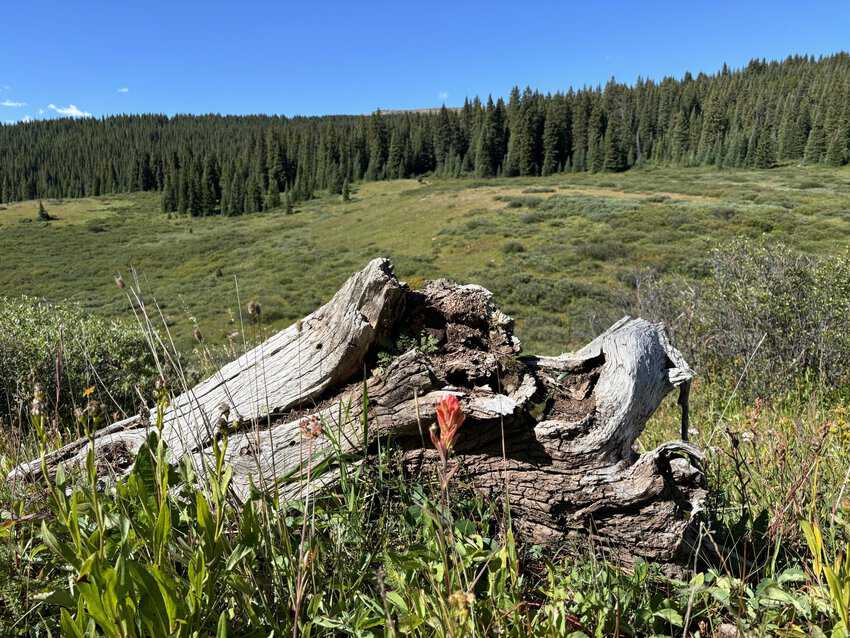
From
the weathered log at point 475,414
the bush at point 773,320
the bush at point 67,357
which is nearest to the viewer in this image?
the weathered log at point 475,414

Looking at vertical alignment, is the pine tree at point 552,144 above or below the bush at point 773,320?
above

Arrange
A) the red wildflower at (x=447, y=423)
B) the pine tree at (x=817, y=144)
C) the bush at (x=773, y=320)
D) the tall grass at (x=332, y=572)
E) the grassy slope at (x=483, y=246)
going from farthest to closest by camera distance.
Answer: the pine tree at (x=817, y=144) → the grassy slope at (x=483, y=246) → the bush at (x=773, y=320) → the tall grass at (x=332, y=572) → the red wildflower at (x=447, y=423)

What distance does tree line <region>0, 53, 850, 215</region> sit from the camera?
80.6 m

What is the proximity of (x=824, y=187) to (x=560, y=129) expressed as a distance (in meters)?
43.9

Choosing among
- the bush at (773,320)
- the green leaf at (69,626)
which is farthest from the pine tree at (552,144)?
the green leaf at (69,626)

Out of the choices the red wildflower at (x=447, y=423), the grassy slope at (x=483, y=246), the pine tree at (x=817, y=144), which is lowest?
the grassy slope at (x=483, y=246)

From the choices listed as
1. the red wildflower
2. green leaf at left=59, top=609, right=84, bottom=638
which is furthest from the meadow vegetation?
the red wildflower

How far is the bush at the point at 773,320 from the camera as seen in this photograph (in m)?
6.74

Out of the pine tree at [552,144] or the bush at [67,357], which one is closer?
the bush at [67,357]

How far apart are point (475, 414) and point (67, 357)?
5.39m

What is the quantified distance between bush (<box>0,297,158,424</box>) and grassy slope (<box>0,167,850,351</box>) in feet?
5.69

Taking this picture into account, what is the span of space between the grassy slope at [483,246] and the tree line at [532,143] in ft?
48.7

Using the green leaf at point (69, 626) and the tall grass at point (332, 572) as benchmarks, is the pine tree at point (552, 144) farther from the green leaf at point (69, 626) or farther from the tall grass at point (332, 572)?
the green leaf at point (69, 626)

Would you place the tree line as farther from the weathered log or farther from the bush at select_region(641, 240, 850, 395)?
the weathered log
